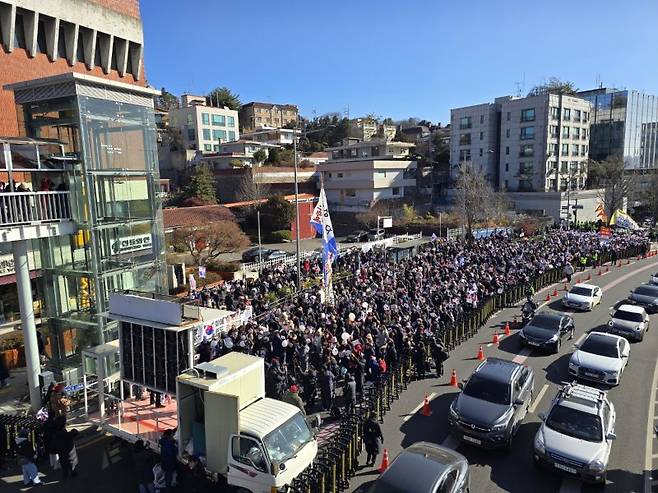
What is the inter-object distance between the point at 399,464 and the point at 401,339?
732cm

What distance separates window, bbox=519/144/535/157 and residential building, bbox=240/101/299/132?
1922 inches

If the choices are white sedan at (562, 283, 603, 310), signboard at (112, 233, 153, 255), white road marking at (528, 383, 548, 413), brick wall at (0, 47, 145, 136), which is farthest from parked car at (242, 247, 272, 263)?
white road marking at (528, 383, 548, 413)

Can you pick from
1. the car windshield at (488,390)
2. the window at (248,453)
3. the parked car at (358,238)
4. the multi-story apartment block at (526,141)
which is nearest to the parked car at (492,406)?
the car windshield at (488,390)

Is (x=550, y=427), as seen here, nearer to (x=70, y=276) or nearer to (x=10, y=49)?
(x=70, y=276)

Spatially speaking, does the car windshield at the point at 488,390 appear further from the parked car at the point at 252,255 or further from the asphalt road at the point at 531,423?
the parked car at the point at 252,255

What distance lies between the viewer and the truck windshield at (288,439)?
329 inches

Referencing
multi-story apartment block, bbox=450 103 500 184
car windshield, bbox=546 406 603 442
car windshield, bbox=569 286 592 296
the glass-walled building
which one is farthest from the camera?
multi-story apartment block, bbox=450 103 500 184

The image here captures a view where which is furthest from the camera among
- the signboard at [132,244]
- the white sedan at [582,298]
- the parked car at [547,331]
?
the white sedan at [582,298]

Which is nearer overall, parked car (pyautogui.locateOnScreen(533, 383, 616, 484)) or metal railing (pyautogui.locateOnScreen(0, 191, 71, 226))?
parked car (pyautogui.locateOnScreen(533, 383, 616, 484))

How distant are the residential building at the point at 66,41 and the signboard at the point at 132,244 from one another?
34.2 feet

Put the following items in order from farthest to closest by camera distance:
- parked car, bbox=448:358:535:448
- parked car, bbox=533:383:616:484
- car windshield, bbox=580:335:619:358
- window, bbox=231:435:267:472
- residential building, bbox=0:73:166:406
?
car windshield, bbox=580:335:619:358 < residential building, bbox=0:73:166:406 < parked car, bbox=448:358:535:448 < parked car, bbox=533:383:616:484 < window, bbox=231:435:267:472

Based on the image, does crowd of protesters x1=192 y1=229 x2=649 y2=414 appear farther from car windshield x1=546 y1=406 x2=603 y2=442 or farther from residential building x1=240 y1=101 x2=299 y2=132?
residential building x1=240 y1=101 x2=299 y2=132

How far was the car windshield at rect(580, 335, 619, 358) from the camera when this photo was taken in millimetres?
14703

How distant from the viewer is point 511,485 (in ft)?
31.3
